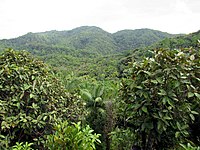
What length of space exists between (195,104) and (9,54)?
10.9 ft

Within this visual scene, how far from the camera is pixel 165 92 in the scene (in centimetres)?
423

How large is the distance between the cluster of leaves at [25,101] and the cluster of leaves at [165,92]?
1.43m

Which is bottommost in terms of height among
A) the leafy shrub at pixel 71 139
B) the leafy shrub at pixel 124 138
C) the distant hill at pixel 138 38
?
the leafy shrub at pixel 124 138

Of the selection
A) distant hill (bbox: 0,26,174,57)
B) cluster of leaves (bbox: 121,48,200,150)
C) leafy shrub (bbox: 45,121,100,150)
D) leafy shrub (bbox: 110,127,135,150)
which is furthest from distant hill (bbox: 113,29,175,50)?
leafy shrub (bbox: 45,121,100,150)

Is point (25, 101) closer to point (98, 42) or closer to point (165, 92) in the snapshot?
point (165, 92)

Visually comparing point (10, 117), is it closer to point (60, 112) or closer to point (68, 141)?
point (60, 112)

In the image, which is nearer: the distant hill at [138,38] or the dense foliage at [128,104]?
the dense foliage at [128,104]

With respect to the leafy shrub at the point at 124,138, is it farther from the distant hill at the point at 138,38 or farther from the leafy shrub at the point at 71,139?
the distant hill at the point at 138,38

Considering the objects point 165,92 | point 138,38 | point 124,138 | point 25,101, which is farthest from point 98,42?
point 165,92

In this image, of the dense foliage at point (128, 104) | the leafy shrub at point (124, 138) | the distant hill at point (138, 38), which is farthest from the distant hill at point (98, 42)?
the dense foliage at point (128, 104)

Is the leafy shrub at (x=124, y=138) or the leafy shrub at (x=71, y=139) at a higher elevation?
the leafy shrub at (x=71, y=139)

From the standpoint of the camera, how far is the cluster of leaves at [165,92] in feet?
14.1

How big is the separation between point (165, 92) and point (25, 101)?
2.30 meters

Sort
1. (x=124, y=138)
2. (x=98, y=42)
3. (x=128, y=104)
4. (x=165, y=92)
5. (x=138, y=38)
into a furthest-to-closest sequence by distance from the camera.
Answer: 1. (x=138, y=38)
2. (x=98, y=42)
3. (x=124, y=138)
4. (x=128, y=104)
5. (x=165, y=92)
